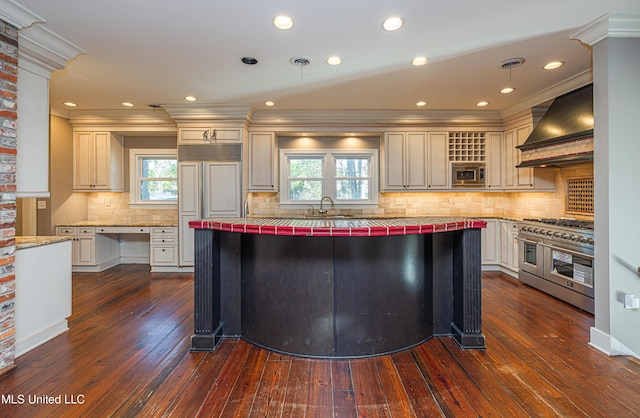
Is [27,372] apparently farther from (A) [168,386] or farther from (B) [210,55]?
(B) [210,55]

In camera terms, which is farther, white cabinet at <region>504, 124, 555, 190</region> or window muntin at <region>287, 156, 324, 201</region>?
window muntin at <region>287, 156, 324, 201</region>

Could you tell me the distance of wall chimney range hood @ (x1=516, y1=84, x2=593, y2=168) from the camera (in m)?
3.10

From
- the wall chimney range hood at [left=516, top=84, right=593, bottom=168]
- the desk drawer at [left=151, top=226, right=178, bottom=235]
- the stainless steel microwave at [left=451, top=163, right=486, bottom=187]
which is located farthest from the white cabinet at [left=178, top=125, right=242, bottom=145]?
the wall chimney range hood at [left=516, top=84, right=593, bottom=168]

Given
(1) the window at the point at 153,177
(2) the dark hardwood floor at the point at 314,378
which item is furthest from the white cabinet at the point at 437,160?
(1) the window at the point at 153,177

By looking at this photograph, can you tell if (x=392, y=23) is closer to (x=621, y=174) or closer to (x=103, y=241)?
(x=621, y=174)

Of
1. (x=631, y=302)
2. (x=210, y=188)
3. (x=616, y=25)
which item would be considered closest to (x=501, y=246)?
(x=631, y=302)

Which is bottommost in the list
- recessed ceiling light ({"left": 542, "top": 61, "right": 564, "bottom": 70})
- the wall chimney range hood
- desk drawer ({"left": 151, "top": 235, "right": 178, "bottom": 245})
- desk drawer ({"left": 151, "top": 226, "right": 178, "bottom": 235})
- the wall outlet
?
the wall outlet

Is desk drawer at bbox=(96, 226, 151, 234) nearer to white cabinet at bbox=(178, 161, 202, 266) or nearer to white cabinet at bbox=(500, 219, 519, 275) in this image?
white cabinet at bbox=(178, 161, 202, 266)

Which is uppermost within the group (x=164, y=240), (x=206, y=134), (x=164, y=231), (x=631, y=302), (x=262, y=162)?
(x=206, y=134)

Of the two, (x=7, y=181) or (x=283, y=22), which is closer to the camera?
(x=7, y=181)

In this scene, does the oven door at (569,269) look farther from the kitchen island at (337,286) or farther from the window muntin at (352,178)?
the window muntin at (352,178)

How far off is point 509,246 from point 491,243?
0.29 m

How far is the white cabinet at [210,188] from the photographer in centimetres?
469

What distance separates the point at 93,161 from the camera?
5.06 metres
